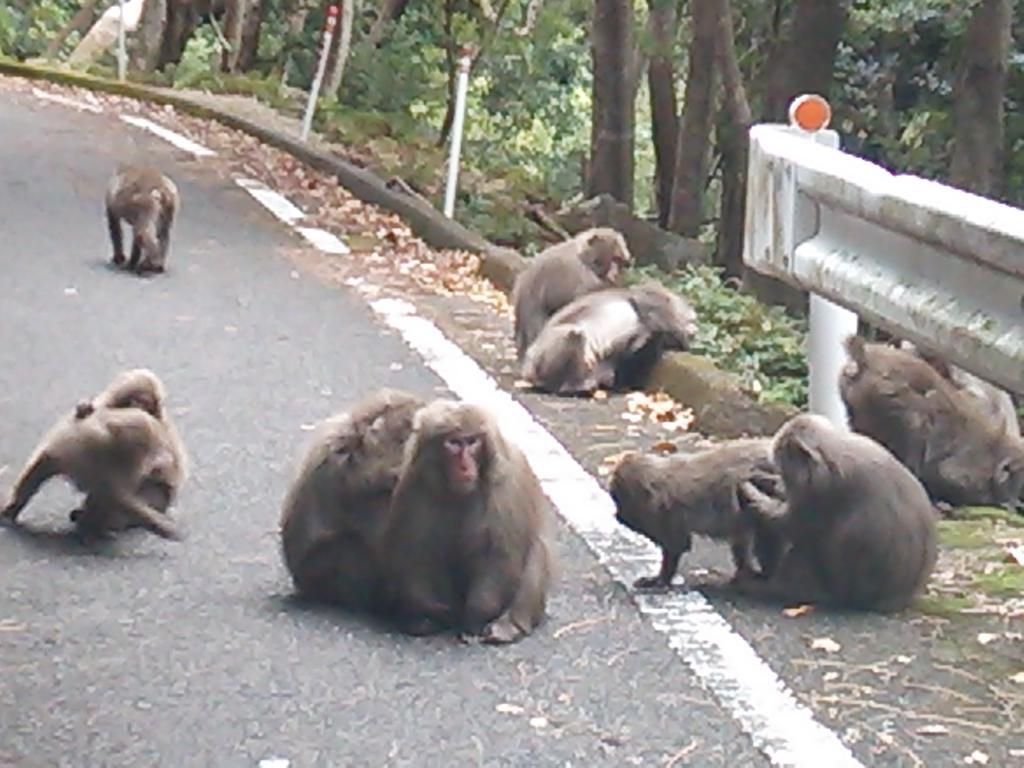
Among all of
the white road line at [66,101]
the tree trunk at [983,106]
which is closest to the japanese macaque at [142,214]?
the tree trunk at [983,106]

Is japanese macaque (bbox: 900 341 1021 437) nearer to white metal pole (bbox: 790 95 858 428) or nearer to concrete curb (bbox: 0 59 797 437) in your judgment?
concrete curb (bbox: 0 59 797 437)

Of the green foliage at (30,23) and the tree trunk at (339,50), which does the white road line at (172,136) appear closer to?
the tree trunk at (339,50)

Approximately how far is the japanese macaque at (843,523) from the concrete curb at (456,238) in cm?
163

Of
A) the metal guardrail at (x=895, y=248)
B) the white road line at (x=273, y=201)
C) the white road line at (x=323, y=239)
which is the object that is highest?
the metal guardrail at (x=895, y=248)

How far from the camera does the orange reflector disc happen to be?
7.83 m

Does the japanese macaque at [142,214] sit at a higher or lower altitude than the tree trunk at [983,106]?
lower

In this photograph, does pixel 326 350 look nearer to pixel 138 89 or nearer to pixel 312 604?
pixel 312 604

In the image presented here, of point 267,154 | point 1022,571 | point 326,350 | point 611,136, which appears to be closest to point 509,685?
point 1022,571

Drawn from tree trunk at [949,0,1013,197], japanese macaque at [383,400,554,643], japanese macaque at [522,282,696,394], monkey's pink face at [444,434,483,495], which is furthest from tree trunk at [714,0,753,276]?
monkey's pink face at [444,434,483,495]

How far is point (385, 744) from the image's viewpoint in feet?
16.8

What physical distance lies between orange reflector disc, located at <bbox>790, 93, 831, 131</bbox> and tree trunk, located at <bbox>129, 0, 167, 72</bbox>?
26.5 m

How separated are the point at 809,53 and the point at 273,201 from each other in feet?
13.8

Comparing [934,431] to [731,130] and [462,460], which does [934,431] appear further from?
[731,130]

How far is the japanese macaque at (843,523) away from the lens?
6.33 meters
